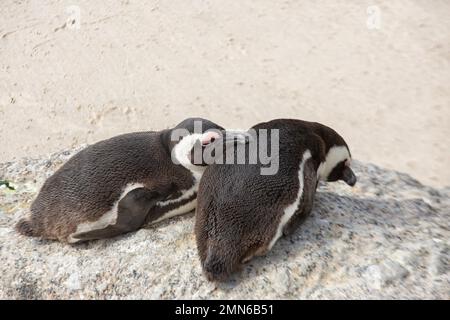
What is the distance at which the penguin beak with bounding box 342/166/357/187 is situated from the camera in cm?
261

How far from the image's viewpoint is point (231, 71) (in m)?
5.52

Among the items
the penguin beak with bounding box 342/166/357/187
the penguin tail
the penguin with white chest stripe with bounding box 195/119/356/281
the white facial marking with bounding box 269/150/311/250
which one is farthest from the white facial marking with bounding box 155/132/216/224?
the penguin beak with bounding box 342/166/357/187

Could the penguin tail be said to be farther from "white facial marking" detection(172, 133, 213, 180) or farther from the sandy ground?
the sandy ground

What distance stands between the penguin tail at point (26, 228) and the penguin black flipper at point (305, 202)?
107cm

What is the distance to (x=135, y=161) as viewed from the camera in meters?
2.36

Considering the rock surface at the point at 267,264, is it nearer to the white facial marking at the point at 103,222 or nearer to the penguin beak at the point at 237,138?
the white facial marking at the point at 103,222

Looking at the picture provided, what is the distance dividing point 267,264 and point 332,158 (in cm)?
69

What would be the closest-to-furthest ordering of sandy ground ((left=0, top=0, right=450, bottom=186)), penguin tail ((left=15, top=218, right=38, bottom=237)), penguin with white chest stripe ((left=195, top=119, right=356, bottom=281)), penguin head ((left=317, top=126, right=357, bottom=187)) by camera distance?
penguin with white chest stripe ((left=195, top=119, right=356, bottom=281))
penguin tail ((left=15, top=218, right=38, bottom=237))
penguin head ((left=317, top=126, right=357, bottom=187))
sandy ground ((left=0, top=0, right=450, bottom=186))

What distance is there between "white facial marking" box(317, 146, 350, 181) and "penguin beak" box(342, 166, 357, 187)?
2.3 inches

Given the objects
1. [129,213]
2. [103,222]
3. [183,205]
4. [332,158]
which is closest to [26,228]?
[103,222]

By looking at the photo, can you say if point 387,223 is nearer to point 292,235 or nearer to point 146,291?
point 292,235

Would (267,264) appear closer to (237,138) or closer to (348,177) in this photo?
(237,138)

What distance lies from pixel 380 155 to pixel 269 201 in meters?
2.72

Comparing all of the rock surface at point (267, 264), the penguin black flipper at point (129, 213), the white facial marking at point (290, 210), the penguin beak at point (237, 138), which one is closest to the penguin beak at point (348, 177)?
the rock surface at point (267, 264)
